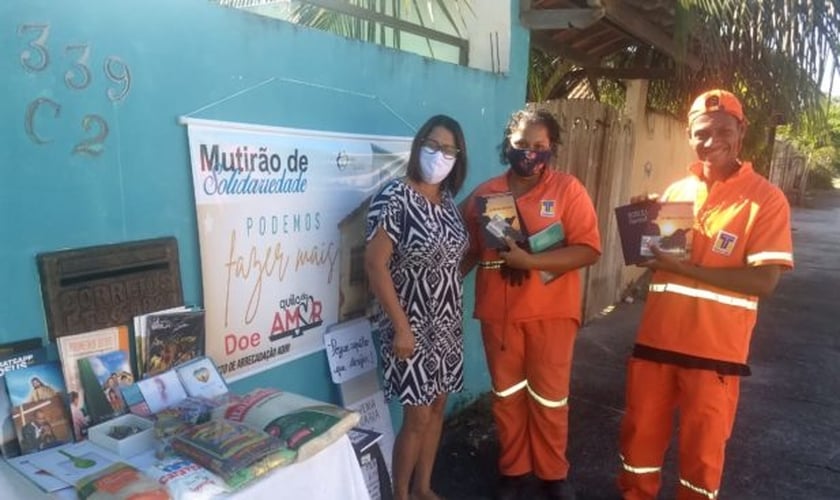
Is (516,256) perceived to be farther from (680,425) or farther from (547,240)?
(680,425)

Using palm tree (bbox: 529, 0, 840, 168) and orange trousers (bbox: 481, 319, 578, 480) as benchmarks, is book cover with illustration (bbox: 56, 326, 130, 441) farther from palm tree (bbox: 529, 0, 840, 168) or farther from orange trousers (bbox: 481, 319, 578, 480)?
palm tree (bbox: 529, 0, 840, 168)

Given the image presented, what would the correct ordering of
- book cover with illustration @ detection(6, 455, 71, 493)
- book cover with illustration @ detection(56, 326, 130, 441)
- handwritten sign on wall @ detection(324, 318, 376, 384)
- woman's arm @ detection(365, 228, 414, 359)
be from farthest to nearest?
Answer: handwritten sign on wall @ detection(324, 318, 376, 384)
woman's arm @ detection(365, 228, 414, 359)
book cover with illustration @ detection(56, 326, 130, 441)
book cover with illustration @ detection(6, 455, 71, 493)

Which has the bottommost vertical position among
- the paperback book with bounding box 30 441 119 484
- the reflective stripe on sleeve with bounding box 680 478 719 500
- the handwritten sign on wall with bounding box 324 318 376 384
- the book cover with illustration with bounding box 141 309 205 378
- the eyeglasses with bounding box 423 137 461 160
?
the reflective stripe on sleeve with bounding box 680 478 719 500

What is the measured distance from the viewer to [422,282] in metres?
2.59

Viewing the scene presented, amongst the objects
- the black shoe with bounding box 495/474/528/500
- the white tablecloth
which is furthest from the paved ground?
the white tablecloth

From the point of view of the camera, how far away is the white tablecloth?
61.1 inches

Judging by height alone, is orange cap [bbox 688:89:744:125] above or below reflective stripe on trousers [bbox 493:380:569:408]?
above

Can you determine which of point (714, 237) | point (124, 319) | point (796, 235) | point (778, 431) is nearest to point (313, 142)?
point (124, 319)

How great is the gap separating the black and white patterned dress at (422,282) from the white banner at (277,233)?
0.30 meters

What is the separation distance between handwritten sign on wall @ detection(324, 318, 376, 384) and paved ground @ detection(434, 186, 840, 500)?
81cm

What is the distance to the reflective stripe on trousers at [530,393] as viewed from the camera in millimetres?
3002

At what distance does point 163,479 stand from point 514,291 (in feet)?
5.96

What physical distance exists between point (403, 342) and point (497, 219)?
28.2 inches

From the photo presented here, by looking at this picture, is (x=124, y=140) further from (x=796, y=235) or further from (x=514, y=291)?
(x=796, y=235)
